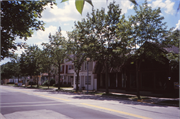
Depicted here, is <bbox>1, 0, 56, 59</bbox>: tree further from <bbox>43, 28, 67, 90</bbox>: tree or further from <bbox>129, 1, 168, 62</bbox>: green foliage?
<bbox>43, 28, 67, 90</bbox>: tree

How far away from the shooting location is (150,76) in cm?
2511

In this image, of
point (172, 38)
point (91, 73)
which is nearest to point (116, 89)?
point (91, 73)

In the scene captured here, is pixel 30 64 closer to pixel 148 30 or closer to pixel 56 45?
pixel 56 45

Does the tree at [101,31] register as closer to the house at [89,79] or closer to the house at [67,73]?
the house at [89,79]

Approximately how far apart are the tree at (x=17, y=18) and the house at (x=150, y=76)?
1293 cm

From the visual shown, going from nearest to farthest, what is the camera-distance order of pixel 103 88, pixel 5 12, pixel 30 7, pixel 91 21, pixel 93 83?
pixel 5 12, pixel 30 7, pixel 91 21, pixel 103 88, pixel 93 83

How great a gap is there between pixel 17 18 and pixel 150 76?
21224mm

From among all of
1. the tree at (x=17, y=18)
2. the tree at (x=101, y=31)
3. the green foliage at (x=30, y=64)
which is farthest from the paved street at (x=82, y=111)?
the green foliage at (x=30, y=64)

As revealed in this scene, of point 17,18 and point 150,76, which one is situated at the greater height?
point 17,18

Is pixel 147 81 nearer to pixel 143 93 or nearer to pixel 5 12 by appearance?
pixel 143 93

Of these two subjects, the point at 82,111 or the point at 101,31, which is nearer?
the point at 82,111

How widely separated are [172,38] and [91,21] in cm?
1120

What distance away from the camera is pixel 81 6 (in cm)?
107

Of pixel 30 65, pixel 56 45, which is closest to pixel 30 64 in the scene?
pixel 30 65
